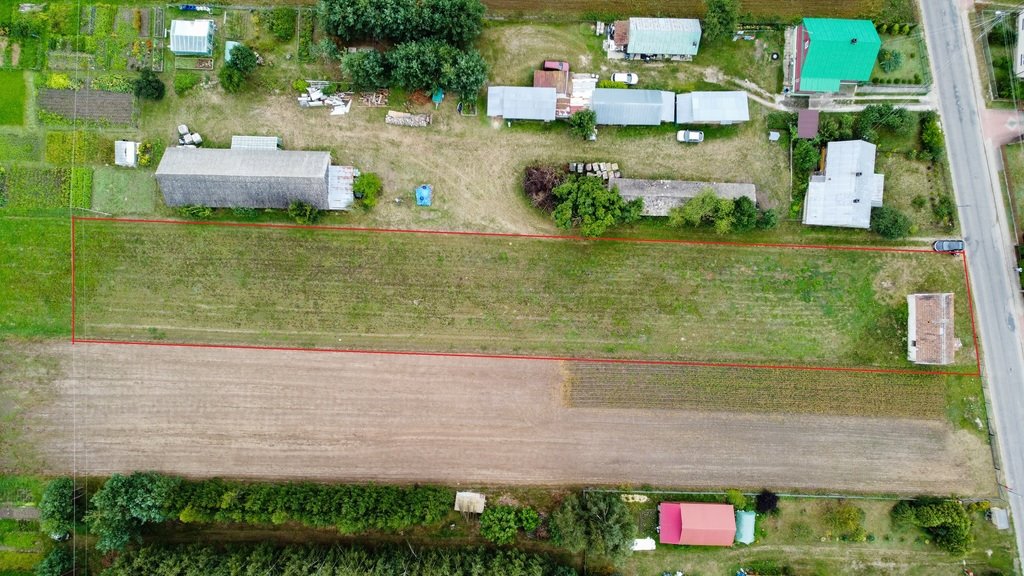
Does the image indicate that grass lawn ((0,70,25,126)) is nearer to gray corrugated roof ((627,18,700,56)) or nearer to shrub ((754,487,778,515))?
gray corrugated roof ((627,18,700,56))

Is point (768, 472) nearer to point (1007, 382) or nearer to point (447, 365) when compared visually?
point (1007, 382)

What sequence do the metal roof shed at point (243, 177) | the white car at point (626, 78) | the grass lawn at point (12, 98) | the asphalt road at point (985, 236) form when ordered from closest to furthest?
the metal roof shed at point (243, 177), the grass lawn at point (12, 98), the white car at point (626, 78), the asphalt road at point (985, 236)

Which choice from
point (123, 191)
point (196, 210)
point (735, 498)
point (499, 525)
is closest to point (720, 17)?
point (735, 498)

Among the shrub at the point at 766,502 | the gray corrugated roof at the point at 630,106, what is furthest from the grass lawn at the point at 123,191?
the shrub at the point at 766,502

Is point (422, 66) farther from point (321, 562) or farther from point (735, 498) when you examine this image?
point (735, 498)

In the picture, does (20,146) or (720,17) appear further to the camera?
(20,146)

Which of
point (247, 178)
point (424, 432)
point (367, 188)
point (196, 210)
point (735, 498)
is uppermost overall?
point (247, 178)

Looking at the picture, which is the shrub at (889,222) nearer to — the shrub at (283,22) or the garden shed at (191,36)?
the shrub at (283,22)
